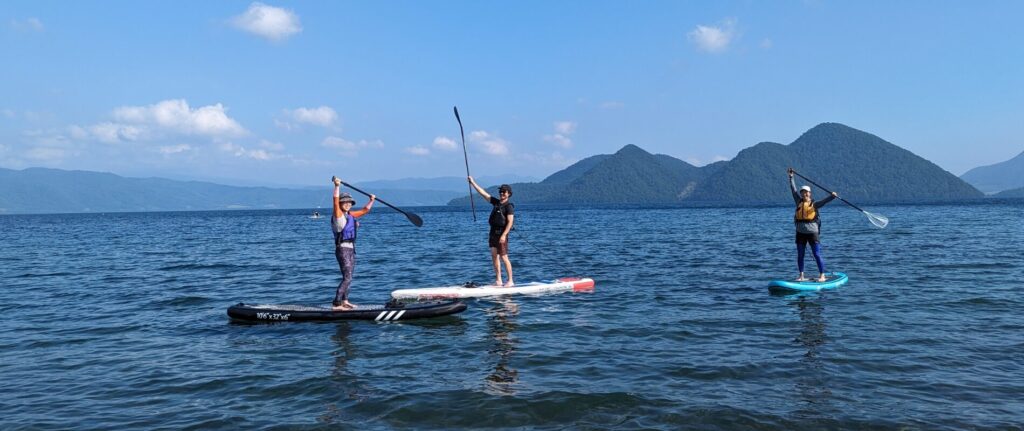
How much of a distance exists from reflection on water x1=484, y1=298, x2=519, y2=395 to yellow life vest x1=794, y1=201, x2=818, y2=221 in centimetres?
789

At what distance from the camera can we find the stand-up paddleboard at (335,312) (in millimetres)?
12742

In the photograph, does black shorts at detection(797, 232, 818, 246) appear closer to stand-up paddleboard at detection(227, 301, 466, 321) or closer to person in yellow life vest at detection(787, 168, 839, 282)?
person in yellow life vest at detection(787, 168, 839, 282)

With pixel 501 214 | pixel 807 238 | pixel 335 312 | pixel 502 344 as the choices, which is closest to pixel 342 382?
pixel 502 344

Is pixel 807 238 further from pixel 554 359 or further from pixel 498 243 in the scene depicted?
pixel 554 359

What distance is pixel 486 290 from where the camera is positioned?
15969mm

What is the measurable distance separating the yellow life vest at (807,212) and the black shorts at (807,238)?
40cm

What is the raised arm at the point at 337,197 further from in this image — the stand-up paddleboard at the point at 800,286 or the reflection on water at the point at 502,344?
the stand-up paddleboard at the point at 800,286

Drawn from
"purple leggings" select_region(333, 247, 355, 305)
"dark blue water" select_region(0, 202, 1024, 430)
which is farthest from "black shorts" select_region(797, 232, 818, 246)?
"purple leggings" select_region(333, 247, 355, 305)

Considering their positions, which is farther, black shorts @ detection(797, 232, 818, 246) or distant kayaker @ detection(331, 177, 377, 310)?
black shorts @ detection(797, 232, 818, 246)

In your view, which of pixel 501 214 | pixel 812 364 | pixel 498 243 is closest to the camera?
pixel 812 364

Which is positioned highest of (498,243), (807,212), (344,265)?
(807,212)

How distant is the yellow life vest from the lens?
16.0 m

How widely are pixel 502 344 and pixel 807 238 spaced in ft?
32.1

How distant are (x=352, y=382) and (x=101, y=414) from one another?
2.96 m
